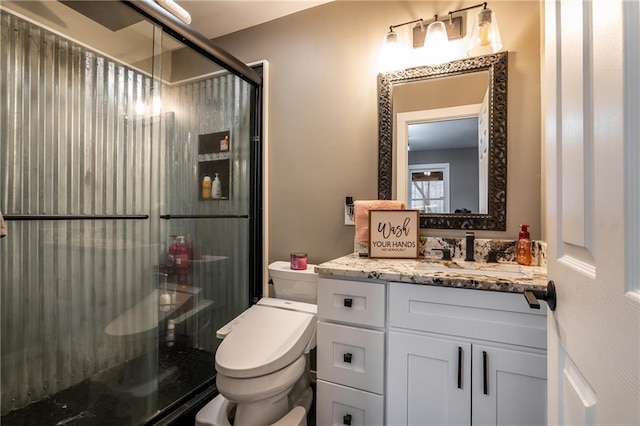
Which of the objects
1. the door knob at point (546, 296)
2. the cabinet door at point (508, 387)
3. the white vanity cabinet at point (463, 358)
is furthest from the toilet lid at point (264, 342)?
the door knob at point (546, 296)

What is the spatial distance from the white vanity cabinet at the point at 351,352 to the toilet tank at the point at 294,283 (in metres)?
0.45

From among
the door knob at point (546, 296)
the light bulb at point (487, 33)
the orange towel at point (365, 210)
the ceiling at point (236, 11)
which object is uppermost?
the ceiling at point (236, 11)

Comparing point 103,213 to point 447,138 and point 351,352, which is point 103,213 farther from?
point 447,138

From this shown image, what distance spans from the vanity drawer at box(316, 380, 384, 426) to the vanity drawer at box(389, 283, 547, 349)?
32cm

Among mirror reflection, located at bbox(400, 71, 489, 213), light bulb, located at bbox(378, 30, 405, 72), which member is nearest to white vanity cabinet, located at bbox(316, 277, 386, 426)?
mirror reflection, located at bbox(400, 71, 489, 213)

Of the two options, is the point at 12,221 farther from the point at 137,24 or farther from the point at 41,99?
the point at 137,24

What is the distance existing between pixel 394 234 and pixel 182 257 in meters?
1.20

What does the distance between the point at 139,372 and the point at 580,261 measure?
70.1 inches

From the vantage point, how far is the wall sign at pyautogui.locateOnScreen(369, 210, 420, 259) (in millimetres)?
1519

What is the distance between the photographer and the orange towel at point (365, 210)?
1.59 m

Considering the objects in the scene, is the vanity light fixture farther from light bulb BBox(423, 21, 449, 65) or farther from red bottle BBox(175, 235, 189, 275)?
red bottle BBox(175, 235, 189, 275)

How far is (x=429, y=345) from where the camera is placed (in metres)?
1.08

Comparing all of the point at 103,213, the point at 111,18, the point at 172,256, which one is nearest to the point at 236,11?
the point at 111,18

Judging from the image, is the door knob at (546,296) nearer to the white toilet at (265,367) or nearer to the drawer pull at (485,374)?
the drawer pull at (485,374)
